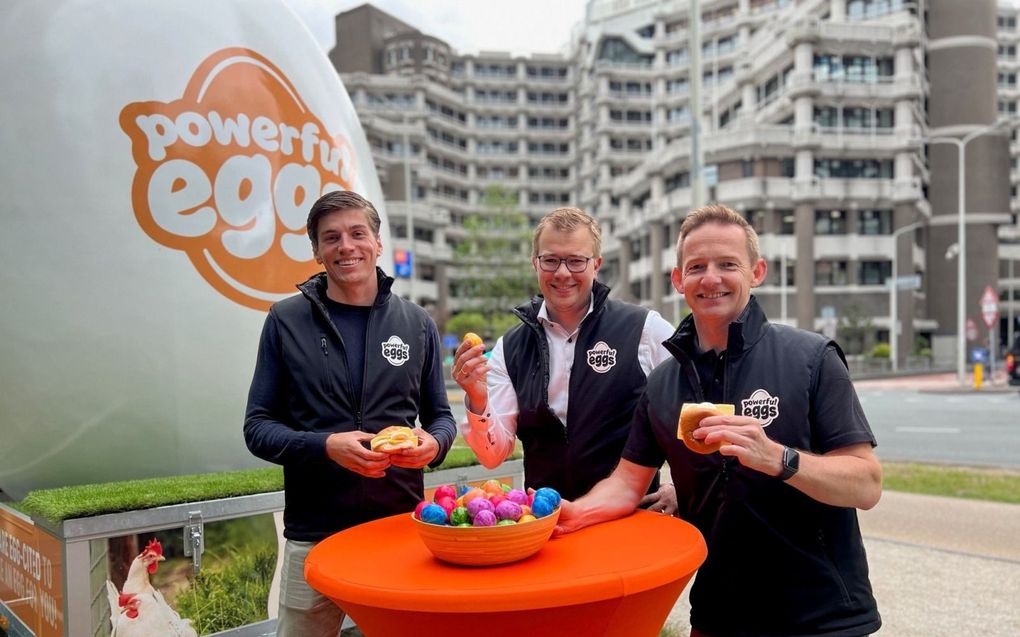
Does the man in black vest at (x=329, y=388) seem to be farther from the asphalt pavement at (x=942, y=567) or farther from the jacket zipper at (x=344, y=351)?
the asphalt pavement at (x=942, y=567)

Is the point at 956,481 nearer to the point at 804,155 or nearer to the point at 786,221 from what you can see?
the point at 786,221

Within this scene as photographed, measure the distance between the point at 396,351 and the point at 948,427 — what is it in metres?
15.3

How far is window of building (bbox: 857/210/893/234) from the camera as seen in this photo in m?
41.9

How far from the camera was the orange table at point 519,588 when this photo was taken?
78.3 inches

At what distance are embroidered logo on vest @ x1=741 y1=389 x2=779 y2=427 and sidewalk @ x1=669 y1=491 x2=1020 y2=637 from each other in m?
2.39

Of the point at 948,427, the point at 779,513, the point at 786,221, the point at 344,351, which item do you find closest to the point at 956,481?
the point at 948,427

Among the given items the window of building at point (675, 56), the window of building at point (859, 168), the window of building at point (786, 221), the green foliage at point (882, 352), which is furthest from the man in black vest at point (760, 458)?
the window of building at point (675, 56)

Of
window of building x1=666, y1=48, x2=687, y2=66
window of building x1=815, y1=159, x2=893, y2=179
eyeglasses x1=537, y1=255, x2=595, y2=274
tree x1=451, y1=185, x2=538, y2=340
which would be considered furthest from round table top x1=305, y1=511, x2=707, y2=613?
window of building x1=666, y1=48, x2=687, y2=66

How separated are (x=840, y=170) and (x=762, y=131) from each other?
5.06 meters

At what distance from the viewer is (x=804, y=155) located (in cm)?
4144

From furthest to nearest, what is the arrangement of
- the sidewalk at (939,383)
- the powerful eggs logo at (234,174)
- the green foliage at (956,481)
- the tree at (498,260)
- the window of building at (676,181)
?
the window of building at (676,181)
the tree at (498,260)
the sidewalk at (939,383)
the green foliage at (956,481)
the powerful eggs logo at (234,174)

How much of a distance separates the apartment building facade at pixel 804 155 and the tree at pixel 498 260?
4.88 metres

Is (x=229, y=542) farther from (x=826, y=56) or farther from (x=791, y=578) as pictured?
(x=826, y=56)

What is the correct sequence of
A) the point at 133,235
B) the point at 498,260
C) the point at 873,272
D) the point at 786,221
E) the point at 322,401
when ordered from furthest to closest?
the point at 498,260 → the point at 786,221 → the point at 873,272 → the point at 133,235 → the point at 322,401
